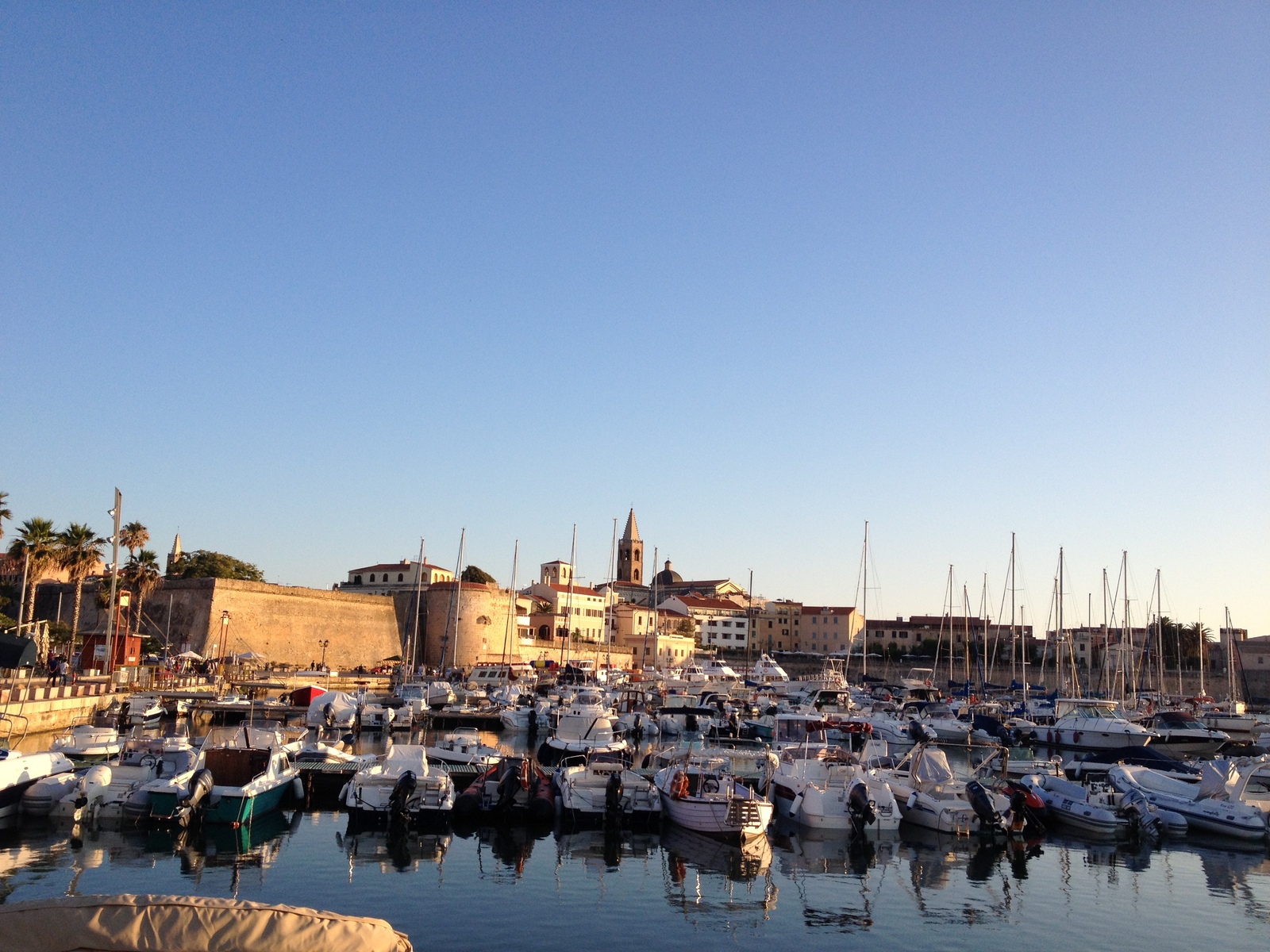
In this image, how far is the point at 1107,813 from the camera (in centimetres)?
2173

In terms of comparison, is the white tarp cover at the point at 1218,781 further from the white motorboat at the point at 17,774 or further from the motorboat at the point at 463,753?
the white motorboat at the point at 17,774

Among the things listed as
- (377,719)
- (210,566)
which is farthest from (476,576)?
(377,719)

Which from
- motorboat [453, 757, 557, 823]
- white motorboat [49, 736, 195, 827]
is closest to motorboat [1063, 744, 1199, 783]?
motorboat [453, 757, 557, 823]

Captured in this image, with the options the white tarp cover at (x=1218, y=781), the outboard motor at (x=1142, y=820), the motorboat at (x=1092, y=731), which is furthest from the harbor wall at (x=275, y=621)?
the white tarp cover at (x=1218, y=781)

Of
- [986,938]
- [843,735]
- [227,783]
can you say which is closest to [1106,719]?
[843,735]

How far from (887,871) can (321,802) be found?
12332 millimetres

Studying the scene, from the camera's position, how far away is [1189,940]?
14.8 metres

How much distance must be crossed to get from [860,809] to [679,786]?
3664 mm

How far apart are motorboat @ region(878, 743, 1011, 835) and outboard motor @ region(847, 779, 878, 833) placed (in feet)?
4.74

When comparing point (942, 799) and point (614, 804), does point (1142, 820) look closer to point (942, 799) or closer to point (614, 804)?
point (942, 799)

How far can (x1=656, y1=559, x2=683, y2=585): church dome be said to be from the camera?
505 ft

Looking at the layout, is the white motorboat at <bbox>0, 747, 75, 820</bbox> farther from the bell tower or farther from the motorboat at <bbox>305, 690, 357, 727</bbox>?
the bell tower

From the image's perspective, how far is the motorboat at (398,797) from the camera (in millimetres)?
20359

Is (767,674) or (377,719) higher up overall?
(767,674)
